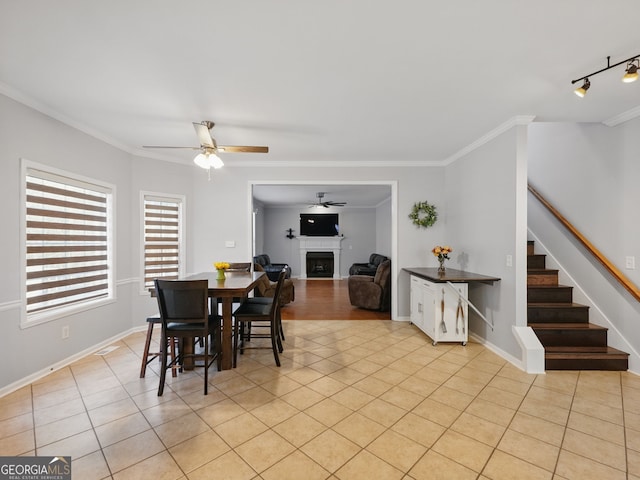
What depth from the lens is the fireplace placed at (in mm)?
9820

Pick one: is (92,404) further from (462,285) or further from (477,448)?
(462,285)

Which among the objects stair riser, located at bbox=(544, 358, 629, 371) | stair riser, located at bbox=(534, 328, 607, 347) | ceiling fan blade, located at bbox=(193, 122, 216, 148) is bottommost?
stair riser, located at bbox=(544, 358, 629, 371)

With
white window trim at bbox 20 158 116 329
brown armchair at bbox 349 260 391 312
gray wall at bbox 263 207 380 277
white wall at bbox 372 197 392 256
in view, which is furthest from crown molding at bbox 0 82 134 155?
white wall at bbox 372 197 392 256

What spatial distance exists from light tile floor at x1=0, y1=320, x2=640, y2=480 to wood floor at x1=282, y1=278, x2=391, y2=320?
5.97 ft

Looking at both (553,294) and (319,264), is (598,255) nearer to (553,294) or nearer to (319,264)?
(553,294)

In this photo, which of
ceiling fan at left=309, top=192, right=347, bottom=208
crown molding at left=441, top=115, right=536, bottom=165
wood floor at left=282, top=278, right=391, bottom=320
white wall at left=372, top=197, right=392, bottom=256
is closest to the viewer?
crown molding at left=441, top=115, right=536, bottom=165

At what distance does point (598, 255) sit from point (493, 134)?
1.74 m

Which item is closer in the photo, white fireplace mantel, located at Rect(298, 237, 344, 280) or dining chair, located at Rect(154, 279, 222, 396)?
dining chair, located at Rect(154, 279, 222, 396)

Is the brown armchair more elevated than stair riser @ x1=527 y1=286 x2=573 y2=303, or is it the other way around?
stair riser @ x1=527 y1=286 x2=573 y2=303

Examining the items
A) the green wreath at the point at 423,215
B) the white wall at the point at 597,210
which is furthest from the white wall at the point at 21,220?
the white wall at the point at 597,210

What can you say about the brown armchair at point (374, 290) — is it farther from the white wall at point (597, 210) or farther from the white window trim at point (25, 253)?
the white window trim at point (25, 253)

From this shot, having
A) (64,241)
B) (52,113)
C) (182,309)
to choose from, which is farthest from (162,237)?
(182,309)

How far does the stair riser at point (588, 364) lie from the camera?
110 inches

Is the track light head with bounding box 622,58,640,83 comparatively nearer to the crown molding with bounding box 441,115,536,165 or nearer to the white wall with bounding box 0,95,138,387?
the crown molding with bounding box 441,115,536,165
